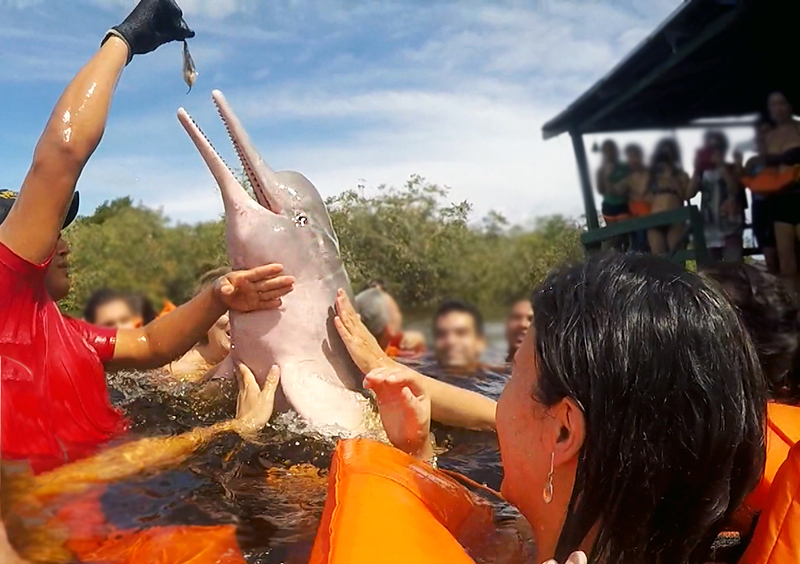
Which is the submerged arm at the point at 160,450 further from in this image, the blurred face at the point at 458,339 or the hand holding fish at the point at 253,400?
the blurred face at the point at 458,339

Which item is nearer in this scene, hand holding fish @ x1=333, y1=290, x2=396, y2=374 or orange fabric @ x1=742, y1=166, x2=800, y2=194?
hand holding fish @ x1=333, y1=290, x2=396, y2=374

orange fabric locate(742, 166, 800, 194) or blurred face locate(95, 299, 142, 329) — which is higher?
orange fabric locate(742, 166, 800, 194)

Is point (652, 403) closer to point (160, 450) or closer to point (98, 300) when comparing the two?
point (160, 450)

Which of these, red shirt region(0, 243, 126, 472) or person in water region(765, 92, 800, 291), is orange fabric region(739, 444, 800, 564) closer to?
red shirt region(0, 243, 126, 472)

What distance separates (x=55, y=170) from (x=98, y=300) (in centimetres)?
305

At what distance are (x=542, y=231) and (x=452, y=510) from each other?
1968 mm

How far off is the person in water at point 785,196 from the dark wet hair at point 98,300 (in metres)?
5.05

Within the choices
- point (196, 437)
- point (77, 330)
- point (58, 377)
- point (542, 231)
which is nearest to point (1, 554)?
point (58, 377)

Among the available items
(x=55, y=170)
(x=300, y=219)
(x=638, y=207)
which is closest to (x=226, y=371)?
(x=300, y=219)

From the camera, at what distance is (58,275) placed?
2.60 metres

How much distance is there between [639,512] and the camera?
4.00 ft

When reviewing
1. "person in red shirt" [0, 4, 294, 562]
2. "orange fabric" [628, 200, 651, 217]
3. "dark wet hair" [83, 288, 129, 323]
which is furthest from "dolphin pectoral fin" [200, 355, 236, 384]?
"orange fabric" [628, 200, 651, 217]

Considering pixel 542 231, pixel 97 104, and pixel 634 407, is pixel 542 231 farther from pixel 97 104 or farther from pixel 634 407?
pixel 634 407

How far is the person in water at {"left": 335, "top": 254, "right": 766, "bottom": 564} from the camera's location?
3.84 ft
